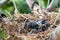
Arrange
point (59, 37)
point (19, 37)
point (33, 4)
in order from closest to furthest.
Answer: point (59, 37) < point (19, 37) < point (33, 4)

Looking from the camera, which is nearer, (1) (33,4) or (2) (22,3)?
(1) (33,4)

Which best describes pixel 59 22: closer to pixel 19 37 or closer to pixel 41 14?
pixel 41 14

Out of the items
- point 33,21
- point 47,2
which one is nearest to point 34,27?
point 33,21

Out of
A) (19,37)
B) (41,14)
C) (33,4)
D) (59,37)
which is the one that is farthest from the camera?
(33,4)

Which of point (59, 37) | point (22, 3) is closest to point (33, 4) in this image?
point (22, 3)

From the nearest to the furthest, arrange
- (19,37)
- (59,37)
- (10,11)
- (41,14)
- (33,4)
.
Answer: (59,37) → (19,37) → (41,14) → (33,4) → (10,11)

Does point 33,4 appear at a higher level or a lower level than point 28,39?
higher

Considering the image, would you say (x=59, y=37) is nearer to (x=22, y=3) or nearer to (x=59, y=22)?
(x=59, y=22)

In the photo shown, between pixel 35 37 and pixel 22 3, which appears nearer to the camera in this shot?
pixel 35 37

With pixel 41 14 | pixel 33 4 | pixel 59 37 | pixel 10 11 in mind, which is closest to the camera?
pixel 59 37
